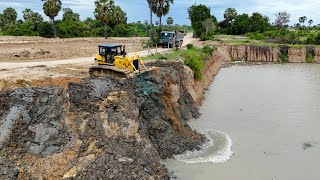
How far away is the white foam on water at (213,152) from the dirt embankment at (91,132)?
0.51 metres

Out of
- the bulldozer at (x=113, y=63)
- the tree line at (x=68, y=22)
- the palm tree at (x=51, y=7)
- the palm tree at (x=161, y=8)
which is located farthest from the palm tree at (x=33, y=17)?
the bulldozer at (x=113, y=63)

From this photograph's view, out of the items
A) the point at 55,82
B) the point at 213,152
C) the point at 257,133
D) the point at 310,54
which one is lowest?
the point at 213,152

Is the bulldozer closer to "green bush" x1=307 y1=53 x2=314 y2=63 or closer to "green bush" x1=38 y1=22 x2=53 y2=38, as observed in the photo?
"green bush" x1=307 y1=53 x2=314 y2=63

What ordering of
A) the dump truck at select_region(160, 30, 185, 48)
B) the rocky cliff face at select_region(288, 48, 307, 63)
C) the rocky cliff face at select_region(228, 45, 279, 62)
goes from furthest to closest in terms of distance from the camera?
the rocky cliff face at select_region(228, 45, 279, 62) < the rocky cliff face at select_region(288, 48, 307, 63) < the dump truck at select_region(160, 30, 185, 48)

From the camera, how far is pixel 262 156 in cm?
1977

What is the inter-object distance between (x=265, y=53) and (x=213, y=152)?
46945 mm

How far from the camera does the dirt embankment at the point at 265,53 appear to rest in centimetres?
6216

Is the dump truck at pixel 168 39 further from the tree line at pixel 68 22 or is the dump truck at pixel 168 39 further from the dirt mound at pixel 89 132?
the dirt mound at pixel 89 132

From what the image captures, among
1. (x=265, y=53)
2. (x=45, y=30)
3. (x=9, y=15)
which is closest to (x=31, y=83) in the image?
(x=265, y=53)

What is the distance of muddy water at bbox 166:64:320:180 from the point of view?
18.0 m

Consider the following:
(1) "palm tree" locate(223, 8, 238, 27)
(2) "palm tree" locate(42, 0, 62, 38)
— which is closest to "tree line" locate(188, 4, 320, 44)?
(1) "palm tree" locate(223, 8, 238, 27)

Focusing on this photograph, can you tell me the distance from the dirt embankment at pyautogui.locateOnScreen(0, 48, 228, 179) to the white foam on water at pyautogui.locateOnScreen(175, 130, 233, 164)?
1.67 ft

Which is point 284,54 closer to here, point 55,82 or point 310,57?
point 310,57

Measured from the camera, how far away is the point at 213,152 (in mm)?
20188
